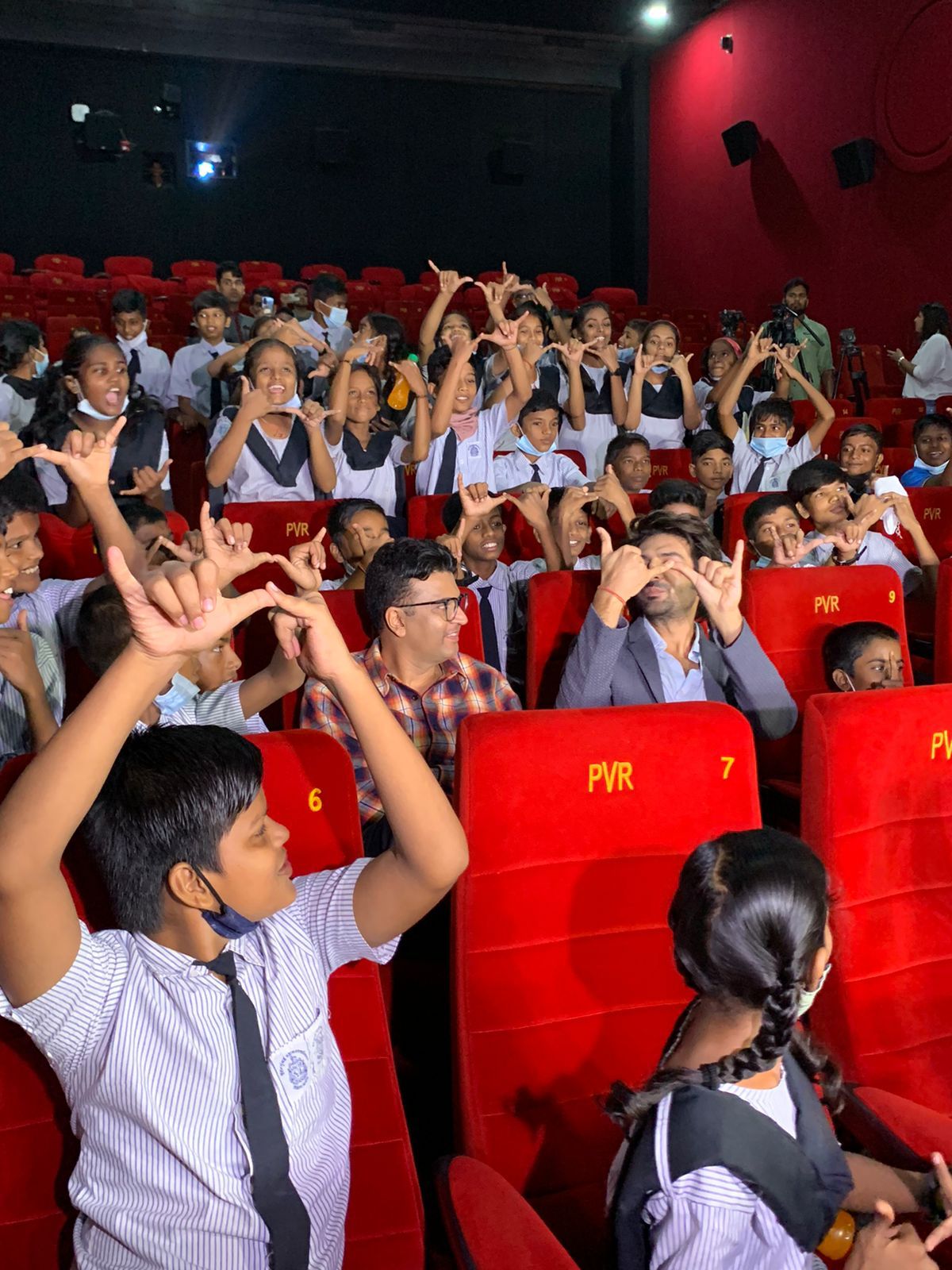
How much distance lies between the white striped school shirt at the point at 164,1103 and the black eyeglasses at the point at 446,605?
1049mm

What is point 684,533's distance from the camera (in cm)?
241

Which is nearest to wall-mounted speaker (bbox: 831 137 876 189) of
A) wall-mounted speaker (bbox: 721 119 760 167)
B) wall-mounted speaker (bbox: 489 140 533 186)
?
wall-mounted speaker (bbox: 721 119 760 167)

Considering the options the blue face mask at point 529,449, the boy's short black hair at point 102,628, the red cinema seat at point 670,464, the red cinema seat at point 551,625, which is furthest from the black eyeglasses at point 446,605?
the red cinema seat at point 670,464

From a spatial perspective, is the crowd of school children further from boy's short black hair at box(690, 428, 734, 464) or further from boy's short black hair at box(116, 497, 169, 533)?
boy's short black hair at box(690, 428, 734, 464)

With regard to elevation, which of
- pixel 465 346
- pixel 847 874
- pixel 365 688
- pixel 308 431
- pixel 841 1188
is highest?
pixel 465 346

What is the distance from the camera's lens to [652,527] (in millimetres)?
2475

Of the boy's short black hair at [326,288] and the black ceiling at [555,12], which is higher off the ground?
the black ceiling at [555,12]

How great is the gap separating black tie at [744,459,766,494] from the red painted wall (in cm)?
398

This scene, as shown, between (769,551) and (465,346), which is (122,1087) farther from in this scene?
(465,346)

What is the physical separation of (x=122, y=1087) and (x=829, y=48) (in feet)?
31.4

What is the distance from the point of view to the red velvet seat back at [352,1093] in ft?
4.09

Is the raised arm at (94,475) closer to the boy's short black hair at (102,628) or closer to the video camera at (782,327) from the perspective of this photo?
the boy's short black hair at (102,628)

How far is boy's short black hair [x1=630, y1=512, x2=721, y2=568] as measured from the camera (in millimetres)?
2395

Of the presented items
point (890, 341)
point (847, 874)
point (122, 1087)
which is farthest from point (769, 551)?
point (890, 341)
